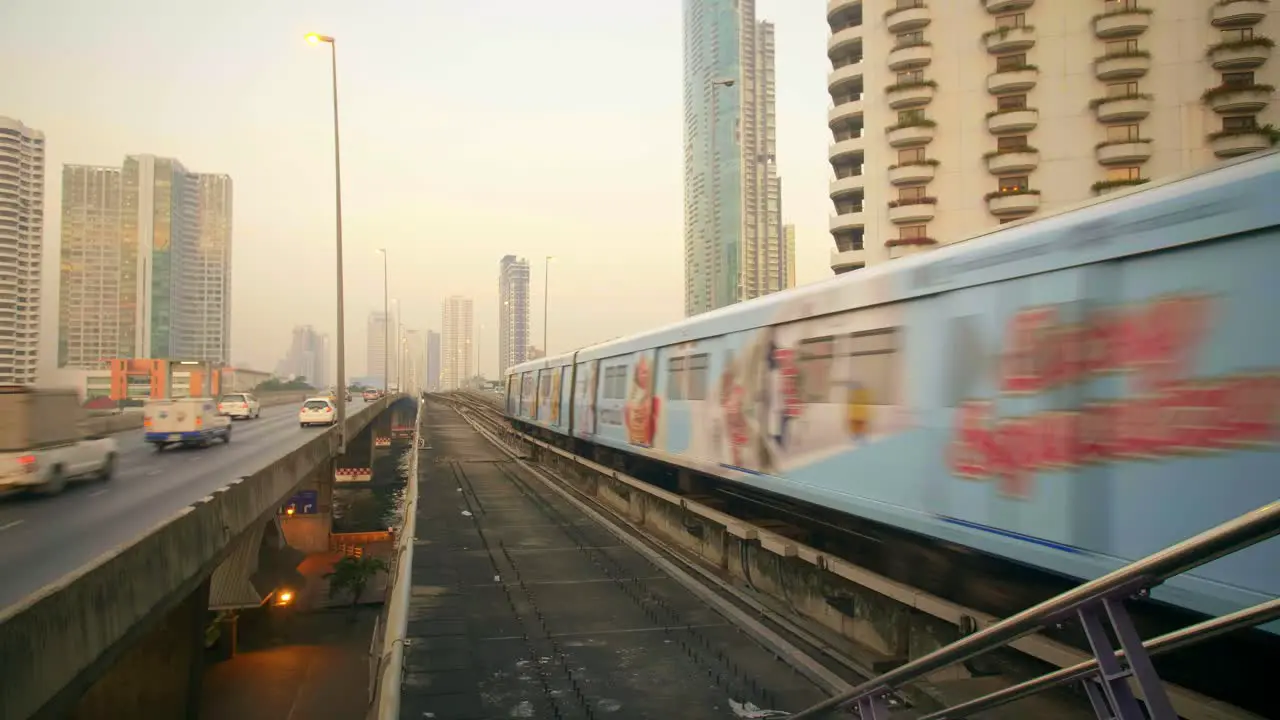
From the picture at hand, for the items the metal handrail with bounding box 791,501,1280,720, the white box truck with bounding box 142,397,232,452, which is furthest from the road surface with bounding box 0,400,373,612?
the metal handrail with bounding box 791,501,1280,720

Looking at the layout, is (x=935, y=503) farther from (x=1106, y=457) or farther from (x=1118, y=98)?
(x=1118, y=98)

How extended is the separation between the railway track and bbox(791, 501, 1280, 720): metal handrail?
2.20 meters

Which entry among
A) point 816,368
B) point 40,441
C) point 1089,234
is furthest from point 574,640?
point 40,441

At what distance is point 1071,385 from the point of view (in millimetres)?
5500

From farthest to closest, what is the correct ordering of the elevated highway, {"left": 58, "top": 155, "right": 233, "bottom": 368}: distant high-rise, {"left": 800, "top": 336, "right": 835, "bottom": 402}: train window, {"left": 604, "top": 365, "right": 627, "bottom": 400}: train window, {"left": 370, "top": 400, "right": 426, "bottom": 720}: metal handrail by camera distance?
1. {"left": 58, "top": 155, "right": 233, "bottom": 368}: distant high-rise
2. {"left": 604, "top": 365, "right": 627, "bottom": 400}: train window
3. {"left": 800, "top": 336, "right": 835, "bottom": 402}: train window
4. {"left": 370, "top": 400, "right": 426, "bottom": 720}: metal handrail
5. the elevated highway

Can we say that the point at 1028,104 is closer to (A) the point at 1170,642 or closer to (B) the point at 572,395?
(B) the point at 572,395

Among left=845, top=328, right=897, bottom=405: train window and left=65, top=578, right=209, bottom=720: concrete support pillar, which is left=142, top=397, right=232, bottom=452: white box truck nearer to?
left=65, top=578, right=209, bottom=720: concrete support pillar

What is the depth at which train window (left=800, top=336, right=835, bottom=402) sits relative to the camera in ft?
28.9

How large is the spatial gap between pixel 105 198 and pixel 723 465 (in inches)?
2114

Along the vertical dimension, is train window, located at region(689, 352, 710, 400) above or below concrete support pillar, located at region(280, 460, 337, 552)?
above

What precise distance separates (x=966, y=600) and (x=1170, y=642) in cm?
581

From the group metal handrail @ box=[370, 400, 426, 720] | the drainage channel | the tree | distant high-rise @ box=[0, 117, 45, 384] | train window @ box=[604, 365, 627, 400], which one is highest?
distant high-rise @ box=[0, 117, 45, 384]

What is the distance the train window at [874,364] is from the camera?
760cm

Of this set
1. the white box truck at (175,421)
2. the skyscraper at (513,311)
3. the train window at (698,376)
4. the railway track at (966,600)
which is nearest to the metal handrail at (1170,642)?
the railway track at (966,600)
